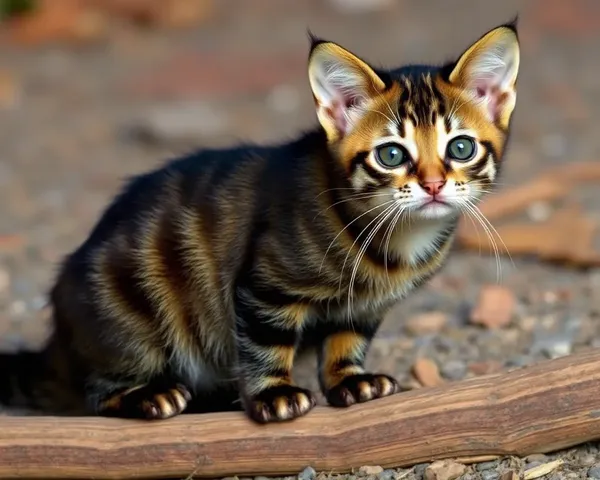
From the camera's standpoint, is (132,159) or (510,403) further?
(132,159)

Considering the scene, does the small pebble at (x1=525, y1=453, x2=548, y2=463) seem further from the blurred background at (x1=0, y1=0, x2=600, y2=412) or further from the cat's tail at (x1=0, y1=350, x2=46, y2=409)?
the cat's tail at (x1=0, y1=350, x2=46, y2=409)

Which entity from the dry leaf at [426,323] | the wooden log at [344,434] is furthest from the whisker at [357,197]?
the dry leaf at [426,323]

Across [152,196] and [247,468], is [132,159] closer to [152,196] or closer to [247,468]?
[152,196]

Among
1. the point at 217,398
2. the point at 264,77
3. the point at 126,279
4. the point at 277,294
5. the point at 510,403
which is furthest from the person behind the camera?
the point at 264,77

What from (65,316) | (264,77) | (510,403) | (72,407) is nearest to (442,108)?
(510,403)

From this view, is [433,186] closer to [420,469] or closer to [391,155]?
[391,155]

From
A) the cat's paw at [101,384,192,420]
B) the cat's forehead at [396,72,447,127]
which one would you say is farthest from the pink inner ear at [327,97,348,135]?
the cat's paw at [101,384,192,420]

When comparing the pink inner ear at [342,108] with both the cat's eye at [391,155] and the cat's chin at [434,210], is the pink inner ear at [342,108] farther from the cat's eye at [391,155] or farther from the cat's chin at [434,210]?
the cat's chin at [434,210]
